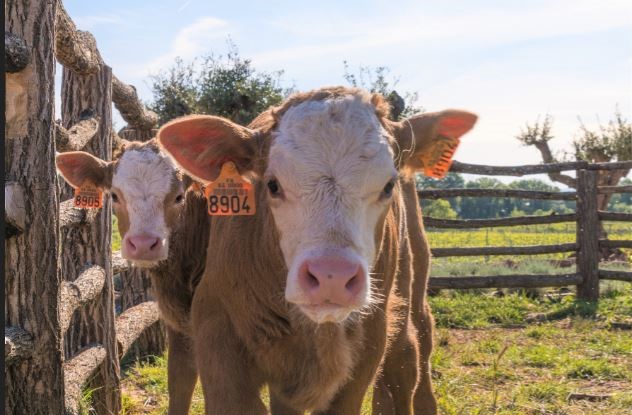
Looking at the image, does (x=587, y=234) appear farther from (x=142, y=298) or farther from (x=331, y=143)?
(x=331, y=143)

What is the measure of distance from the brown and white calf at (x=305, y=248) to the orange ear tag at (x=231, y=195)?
0.24 feet

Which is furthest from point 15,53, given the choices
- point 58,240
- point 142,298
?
point 142,298

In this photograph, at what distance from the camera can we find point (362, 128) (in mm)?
2686

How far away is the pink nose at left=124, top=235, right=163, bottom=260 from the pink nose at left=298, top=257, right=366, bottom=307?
6.55 feet

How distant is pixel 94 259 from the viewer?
471 centimetres

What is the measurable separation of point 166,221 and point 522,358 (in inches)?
165

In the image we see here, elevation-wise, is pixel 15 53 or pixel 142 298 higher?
pixel 15 53

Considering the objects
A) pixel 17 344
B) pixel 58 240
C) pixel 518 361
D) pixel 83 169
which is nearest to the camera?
pixel 17 344

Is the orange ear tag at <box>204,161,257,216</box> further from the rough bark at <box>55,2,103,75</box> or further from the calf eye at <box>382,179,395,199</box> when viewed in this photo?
the rough bark at <box>55,2,103,75</box>

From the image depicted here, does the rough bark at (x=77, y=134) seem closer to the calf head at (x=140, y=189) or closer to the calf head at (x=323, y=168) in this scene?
the calf head at (x=140, y=189)

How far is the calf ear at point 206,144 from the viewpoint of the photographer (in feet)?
9.18

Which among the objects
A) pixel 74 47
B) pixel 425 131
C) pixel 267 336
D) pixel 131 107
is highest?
pixel 74 47

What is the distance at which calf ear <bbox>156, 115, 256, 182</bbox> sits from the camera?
2.80m

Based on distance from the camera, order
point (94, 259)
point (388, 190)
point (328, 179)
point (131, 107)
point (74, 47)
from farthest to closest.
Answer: point (131, 107) → point (94, 259) → point (74, 47) → point (388, 190) → point (328, 179)
